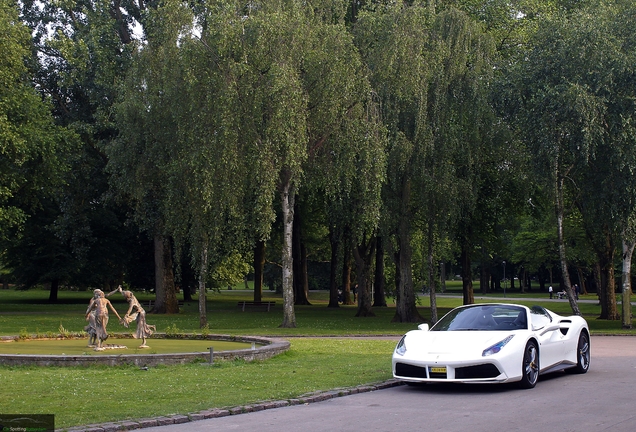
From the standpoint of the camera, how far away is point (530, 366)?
12633 millimetres

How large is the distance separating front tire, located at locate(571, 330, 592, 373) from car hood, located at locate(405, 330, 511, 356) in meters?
2.74

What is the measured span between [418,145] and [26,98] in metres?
20.8

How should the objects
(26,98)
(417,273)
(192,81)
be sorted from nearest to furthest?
(192,81) → (26,98) → (417,273)

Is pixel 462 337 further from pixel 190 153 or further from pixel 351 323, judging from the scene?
pixel 351 323

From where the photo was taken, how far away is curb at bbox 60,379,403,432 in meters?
8.97

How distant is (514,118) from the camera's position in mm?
32594

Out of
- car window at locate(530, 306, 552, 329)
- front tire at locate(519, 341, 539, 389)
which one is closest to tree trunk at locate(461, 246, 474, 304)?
Answer: car window at locate(530, 306, 552, 329)

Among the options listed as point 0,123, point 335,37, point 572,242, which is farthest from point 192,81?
point 572,242

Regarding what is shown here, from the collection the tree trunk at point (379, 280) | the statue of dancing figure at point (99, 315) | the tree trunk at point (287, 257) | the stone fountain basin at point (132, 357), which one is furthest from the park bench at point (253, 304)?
the stone fountain basin at point (132, 357)

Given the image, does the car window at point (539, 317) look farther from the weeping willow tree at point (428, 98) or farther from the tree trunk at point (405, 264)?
the tree trunk at point (405, 264)

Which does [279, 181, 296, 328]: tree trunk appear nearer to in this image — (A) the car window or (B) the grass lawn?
(B) the grass lawn

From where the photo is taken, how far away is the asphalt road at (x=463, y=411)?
30.4 feet

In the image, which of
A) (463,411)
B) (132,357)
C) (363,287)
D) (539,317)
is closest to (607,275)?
(363,287)

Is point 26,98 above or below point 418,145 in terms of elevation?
above
